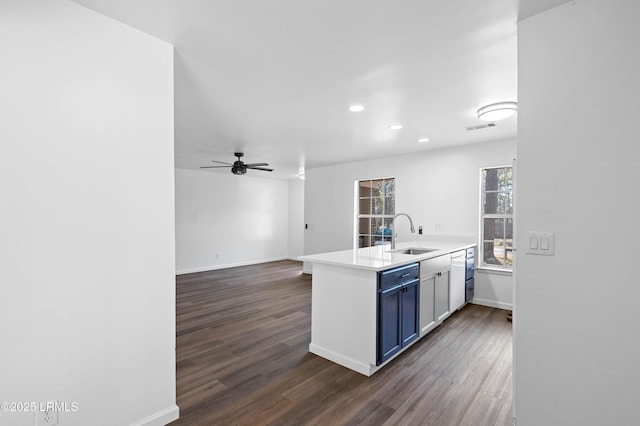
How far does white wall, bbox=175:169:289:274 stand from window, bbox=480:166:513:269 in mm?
5659

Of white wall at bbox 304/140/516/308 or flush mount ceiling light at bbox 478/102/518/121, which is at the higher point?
flush mount ceiling light at bbox 478/102/518/121

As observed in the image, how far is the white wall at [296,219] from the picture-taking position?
8.84 m

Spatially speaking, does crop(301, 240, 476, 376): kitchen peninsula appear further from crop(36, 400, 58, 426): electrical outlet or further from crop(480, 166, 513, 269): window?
crop(36, 400, 58, 426): electrical outlet

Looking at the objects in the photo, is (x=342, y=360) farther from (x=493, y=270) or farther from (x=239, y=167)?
(x=239, y=167)

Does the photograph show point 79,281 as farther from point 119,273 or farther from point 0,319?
point 0,319

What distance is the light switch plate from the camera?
59.6 inches

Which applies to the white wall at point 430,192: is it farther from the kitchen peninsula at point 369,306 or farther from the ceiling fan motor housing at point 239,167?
the ceiling fan motor housing at point 239,167

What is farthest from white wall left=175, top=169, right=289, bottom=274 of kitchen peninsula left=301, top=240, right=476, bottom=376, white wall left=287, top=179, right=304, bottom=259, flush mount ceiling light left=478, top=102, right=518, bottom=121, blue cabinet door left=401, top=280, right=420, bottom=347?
flush mount ceiling light left=478, top=102, right=518, bottom=121

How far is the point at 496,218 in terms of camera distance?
4461mm

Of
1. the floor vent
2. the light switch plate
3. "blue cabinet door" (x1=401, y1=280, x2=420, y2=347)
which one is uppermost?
the floor vent

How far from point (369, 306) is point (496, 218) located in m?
3.03

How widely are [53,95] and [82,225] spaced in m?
0.65

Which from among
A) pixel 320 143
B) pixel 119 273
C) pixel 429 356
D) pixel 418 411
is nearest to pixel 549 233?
pixel 418 411

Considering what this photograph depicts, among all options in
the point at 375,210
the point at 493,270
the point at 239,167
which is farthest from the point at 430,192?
the point at 239,167
